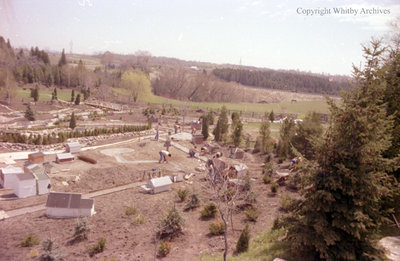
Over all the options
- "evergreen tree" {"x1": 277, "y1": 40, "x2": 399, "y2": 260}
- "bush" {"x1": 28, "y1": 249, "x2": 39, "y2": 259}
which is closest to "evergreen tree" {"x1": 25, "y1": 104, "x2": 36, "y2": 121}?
"bush" {"x1": 28, "y1": 249, "x2": 39, "y2": 259}

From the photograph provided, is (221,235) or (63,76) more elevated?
(63,76)

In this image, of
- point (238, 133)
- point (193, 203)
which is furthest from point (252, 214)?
point (238, 133)

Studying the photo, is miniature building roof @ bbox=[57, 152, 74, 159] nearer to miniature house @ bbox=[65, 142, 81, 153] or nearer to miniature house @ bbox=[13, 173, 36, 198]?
miniature house @ bbox=[65, 142, 81, 153]

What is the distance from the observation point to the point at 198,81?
263 ft

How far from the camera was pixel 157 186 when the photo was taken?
1533cm

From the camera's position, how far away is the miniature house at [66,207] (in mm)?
12430

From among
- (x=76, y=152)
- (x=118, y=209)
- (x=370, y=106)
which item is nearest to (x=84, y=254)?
(x=118, y=209)

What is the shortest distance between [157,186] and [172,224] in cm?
485

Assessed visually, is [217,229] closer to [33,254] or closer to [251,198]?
[251,198]

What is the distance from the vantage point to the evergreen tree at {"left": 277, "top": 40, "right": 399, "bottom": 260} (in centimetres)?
682

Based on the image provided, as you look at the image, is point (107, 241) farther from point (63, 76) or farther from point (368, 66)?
point (63, 76)

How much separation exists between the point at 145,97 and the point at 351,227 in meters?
54.2

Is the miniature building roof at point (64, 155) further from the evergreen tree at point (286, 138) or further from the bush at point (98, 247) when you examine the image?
the evergreen tree at point (286, 138)

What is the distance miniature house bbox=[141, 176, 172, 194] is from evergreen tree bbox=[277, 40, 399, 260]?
9.21m
